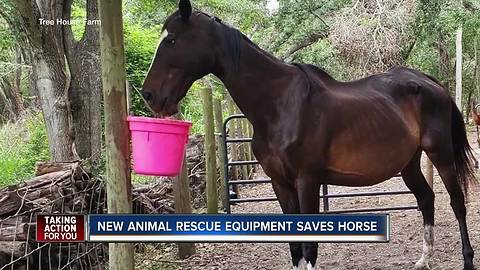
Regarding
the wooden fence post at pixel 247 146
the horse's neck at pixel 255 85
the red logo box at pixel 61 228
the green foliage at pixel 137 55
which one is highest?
the green foliage at pixel 137 55

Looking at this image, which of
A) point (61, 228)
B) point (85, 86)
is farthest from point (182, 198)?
point (85, 86)

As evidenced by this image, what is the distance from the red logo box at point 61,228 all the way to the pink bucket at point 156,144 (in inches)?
13.0

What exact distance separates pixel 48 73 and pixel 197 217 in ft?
11.9

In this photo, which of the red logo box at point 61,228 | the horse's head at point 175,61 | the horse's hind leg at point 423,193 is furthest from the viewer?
the horse's hind leg at point 423,193

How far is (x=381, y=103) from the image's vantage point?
3.28 metres

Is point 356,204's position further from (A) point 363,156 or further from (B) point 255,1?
→ (B) point 255,1

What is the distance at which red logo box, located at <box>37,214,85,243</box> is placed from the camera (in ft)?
7.18

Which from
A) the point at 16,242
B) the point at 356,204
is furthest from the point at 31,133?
the point at 16,242

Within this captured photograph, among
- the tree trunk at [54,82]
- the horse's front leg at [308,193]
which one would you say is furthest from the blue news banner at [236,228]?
the tree trunk at [54,82]

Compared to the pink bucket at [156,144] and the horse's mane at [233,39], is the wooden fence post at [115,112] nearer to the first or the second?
the pink bucket at [156,144]

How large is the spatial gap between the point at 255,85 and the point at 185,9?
1.91 feet

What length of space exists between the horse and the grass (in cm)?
382

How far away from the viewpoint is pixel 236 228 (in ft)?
6.82

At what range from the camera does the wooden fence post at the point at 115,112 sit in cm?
225
